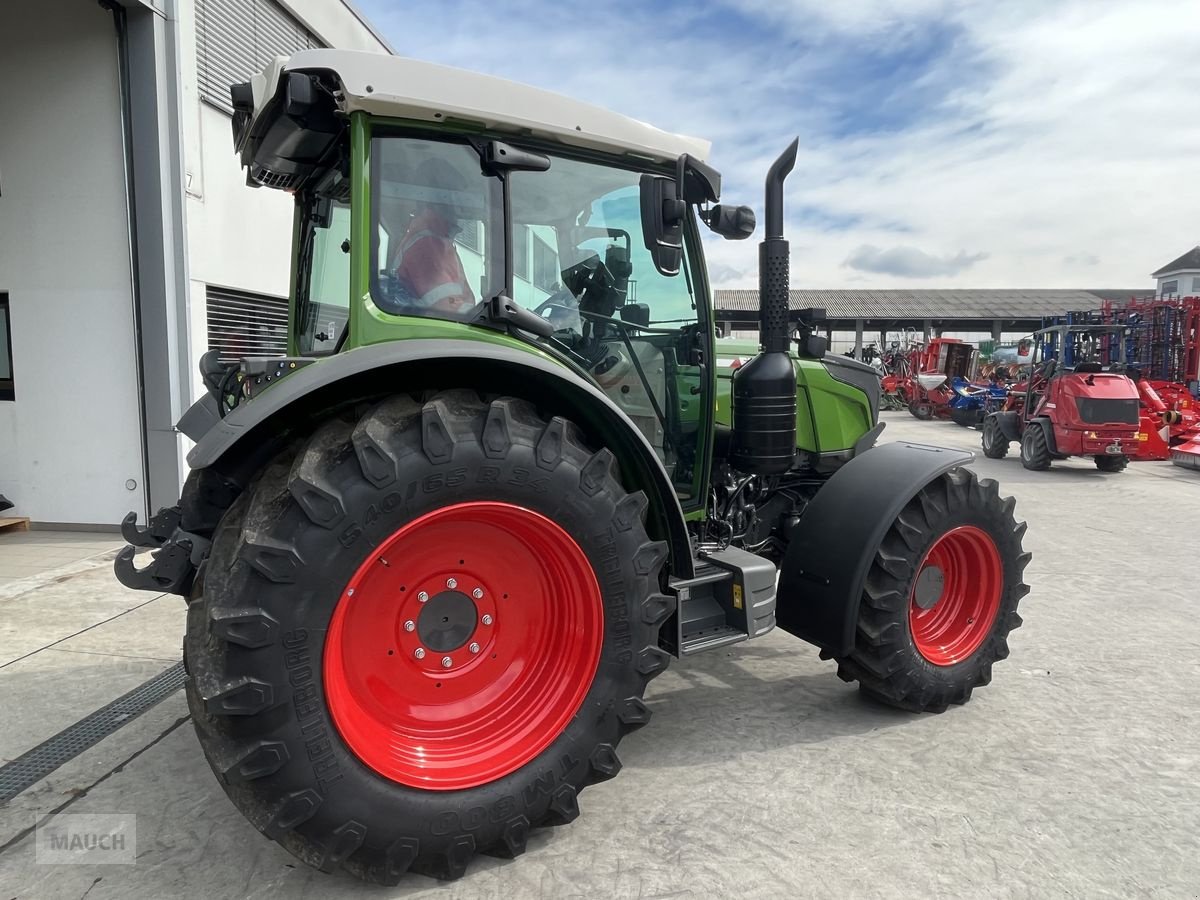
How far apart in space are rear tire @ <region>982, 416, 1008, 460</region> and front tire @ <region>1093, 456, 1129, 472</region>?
1551 millimetres

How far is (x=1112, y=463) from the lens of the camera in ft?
35.8

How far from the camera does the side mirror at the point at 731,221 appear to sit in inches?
113

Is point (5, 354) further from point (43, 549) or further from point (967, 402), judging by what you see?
point (967, 402)

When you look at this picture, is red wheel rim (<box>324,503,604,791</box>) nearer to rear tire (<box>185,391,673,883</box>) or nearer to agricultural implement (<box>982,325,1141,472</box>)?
rear tire (<box>185,391,673,883</box>)

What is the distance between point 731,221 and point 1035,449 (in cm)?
1014

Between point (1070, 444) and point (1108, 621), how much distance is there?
712 centimetres

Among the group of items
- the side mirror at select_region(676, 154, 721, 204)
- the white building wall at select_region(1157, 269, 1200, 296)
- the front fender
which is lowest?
the front fender

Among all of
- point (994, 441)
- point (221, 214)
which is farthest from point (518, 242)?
point (994, 441)

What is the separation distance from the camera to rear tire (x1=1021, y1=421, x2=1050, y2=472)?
11047mm

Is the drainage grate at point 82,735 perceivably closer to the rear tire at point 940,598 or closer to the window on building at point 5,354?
the rear tire at point 940,598

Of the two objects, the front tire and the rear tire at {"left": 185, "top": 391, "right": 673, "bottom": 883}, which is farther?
the front tire

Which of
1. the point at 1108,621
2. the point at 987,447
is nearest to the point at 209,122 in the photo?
the point at 1108,621

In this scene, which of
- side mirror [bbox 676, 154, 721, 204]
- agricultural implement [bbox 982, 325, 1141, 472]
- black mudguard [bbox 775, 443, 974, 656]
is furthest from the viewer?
agricultural implement [bbox 982, 325, 1141, 472]

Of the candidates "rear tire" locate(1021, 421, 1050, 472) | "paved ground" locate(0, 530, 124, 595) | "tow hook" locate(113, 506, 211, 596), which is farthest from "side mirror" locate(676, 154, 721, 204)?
"rear tire" locate(1021, 421, 1050, 472)
